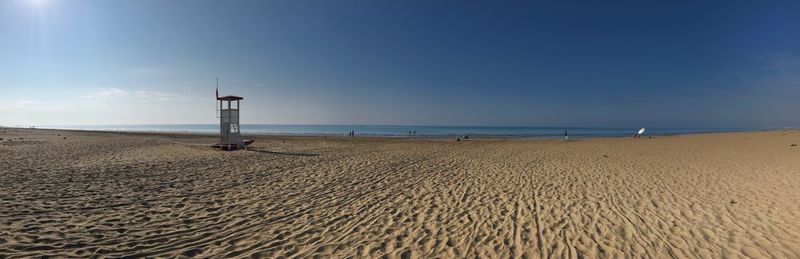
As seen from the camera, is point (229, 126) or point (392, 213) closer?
point (392, 213)

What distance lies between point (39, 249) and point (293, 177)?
653cm

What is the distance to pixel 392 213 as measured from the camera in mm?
6852

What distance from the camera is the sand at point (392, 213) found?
16.5 feet

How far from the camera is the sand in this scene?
5.02 metres

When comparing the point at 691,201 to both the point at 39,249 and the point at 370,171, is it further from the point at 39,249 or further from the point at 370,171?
the point at 39,249

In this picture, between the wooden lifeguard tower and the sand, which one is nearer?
the sand

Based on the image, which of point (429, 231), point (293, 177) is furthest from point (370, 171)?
point (429, 231)

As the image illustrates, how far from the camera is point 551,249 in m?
5.08

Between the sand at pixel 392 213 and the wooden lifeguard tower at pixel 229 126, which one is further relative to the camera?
the wooden lifeguard tower at pixel 229 126

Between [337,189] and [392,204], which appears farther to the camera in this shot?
[337,189]

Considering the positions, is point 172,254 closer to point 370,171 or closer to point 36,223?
point 36,223

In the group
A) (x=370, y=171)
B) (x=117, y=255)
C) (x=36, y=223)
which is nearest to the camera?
(x=117, y=255)

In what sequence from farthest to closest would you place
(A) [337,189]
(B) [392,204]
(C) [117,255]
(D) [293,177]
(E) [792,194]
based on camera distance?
(D) [293,177] → (A) [337,189] → (E) [792,194] → (B) [392,204] → (C) [117,255]

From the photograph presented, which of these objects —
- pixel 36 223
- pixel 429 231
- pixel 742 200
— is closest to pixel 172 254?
pixel 36 223
